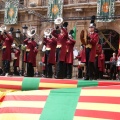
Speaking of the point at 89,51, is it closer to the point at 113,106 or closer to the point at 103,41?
the point at 113,106

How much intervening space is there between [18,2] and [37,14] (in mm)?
2115


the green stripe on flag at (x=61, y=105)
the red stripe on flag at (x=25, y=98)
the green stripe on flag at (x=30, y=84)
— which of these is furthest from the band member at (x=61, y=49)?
the green stripe on flag at (x=61, y=105)

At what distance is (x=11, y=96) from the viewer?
3441mm

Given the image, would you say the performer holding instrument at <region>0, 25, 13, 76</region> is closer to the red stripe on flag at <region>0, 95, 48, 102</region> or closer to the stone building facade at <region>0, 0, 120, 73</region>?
the red stripe on flag at <region>0, 95, 48, 102</region>

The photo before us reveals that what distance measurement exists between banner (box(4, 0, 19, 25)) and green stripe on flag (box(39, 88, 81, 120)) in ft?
59.3

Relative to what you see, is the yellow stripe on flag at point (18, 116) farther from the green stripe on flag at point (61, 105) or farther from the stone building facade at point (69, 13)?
the stone building facade at point (69, 13)

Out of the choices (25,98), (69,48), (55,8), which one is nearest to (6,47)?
(69,48)

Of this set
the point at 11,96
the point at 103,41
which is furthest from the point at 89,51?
the point at 103,41

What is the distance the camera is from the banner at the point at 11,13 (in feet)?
68.1

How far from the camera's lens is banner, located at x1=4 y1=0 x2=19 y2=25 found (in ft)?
68.1

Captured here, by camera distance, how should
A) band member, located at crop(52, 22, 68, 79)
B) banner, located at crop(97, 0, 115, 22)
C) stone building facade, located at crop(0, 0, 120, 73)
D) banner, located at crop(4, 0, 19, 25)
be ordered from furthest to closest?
banner, located at crop(4, 0, 19, 25) → stone building facade, located at crop(0, 0, 120, 73) → banner, located at crop(97, 0, 115, 22) → band member, located at crop(52, 22, 68, 79)

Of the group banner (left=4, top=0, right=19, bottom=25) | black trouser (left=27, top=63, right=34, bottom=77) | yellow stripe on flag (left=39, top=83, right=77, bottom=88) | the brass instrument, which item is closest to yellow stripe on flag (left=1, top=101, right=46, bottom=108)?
yellow stripe on flag (left=39, top=83, right=77, bottom=88)

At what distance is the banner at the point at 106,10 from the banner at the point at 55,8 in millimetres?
2642

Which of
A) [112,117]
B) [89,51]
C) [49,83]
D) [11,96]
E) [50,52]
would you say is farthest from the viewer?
[50,52]
